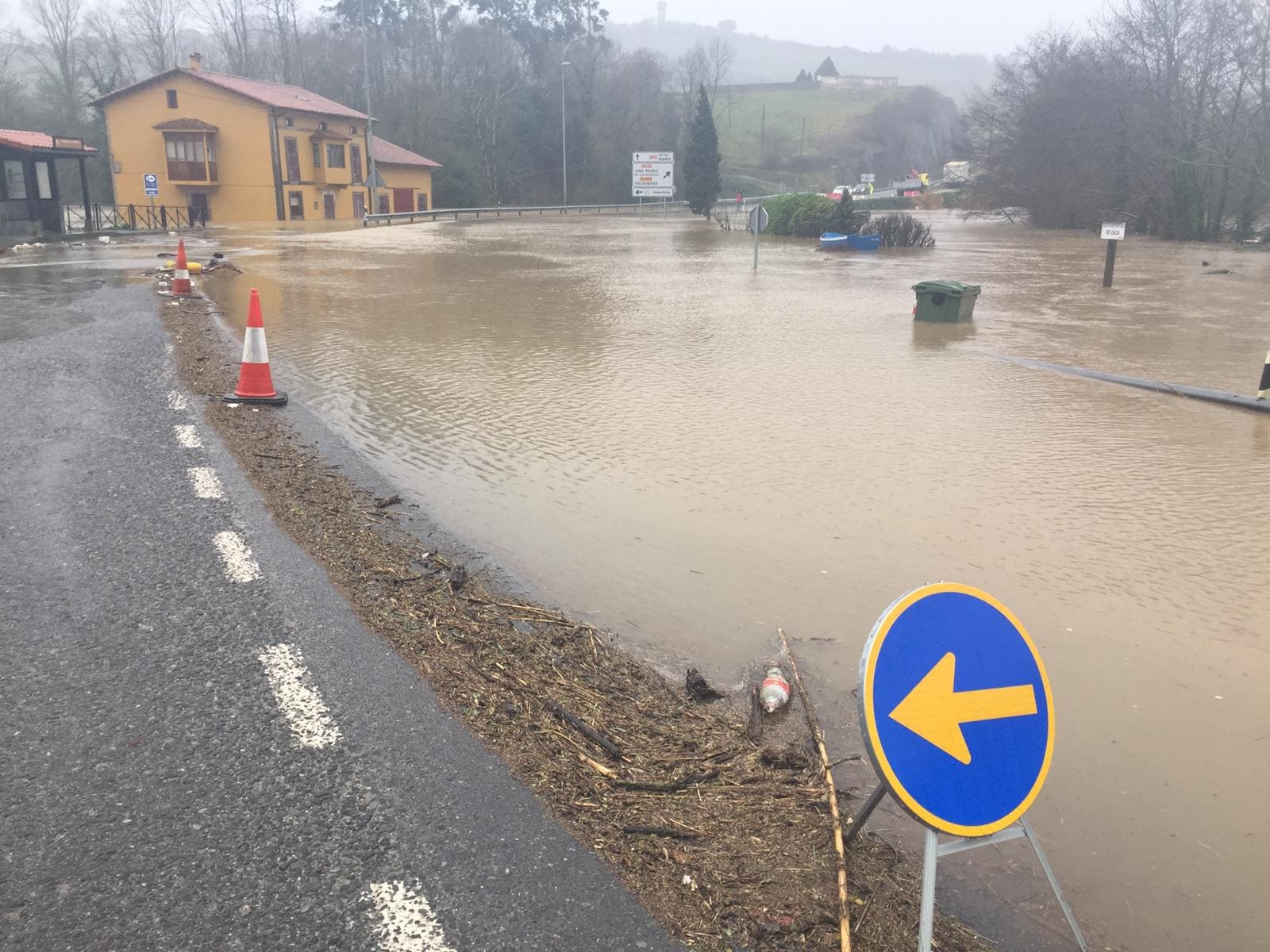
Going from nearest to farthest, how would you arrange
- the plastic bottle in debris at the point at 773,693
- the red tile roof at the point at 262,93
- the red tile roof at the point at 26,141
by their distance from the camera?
the plastic bottle in debris at the point at 773,693, the red tile roof at the point at 26,141, the red tile roof at the point at 262,93

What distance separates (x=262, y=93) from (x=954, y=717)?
5971 centimetres

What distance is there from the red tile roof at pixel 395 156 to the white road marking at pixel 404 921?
62907mm

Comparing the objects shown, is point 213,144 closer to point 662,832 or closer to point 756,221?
point 756,221

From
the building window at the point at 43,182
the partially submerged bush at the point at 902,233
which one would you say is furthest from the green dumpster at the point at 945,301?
the building window at the point at 43,182

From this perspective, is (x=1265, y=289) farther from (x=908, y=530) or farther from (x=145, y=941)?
(x=145, y=941)

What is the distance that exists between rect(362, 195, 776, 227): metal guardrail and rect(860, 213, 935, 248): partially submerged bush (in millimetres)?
9424

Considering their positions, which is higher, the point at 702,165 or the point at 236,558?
the point at 702,165

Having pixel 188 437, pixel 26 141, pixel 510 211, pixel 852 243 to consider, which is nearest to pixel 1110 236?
pixel 852 243

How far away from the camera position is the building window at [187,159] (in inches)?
2035

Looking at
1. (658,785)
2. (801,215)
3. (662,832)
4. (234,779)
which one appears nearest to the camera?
(662,832)

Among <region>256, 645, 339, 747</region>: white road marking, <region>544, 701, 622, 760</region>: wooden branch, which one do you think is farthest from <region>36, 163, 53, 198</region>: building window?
<region>544, 701, 622, 760</region>: wooden branch

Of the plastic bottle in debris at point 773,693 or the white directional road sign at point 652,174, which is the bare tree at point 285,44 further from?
the plastic bottle in debris at point 773,693

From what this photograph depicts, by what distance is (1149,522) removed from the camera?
637 cm

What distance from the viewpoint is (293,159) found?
53.8 metres
